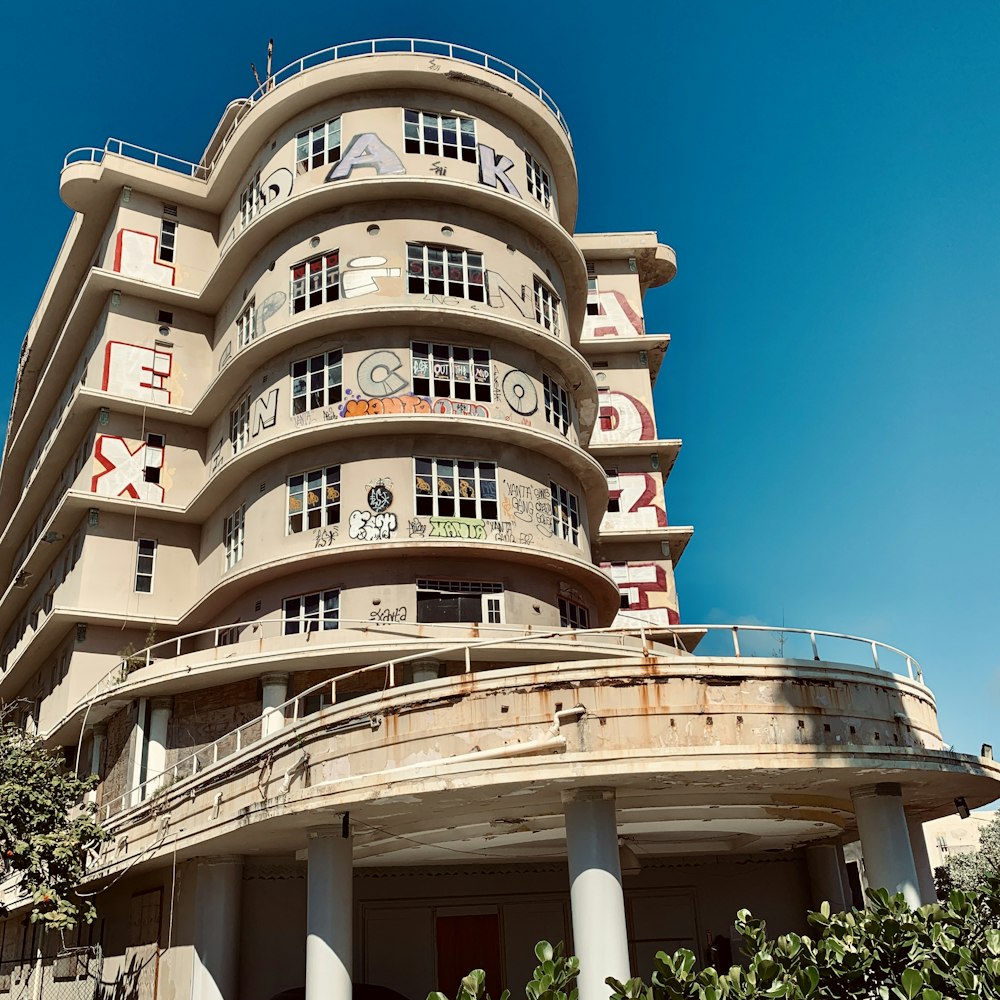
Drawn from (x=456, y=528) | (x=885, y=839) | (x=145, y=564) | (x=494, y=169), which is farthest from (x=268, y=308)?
(x=885, y=839)

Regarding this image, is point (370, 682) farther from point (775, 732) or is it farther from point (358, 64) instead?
point (358, 64)

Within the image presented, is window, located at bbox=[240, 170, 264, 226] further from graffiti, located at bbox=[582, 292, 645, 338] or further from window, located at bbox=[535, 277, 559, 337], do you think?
graffiti, located at bbox=[582, 292, 645, 338]

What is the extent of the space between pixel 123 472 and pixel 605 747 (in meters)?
26.9

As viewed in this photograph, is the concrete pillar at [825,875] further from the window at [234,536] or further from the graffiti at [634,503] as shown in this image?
the graffiti at [634,503]

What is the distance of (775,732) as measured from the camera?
1605 cm

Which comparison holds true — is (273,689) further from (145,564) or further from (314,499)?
(145,564)

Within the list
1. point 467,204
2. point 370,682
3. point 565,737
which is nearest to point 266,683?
point 370,682

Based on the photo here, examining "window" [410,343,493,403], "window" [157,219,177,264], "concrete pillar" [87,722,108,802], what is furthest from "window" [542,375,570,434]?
"concrete pillar" [87,722,108,802]

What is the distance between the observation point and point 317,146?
3456 cm

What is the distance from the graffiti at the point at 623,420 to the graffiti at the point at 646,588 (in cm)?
612

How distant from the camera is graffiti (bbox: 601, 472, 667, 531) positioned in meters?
45.5

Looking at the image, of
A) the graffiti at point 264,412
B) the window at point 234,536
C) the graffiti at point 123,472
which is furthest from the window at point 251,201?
the window at point 234,536

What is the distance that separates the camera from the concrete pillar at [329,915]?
17.1 metres

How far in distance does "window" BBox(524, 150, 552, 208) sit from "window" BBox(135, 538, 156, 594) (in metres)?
18.8
